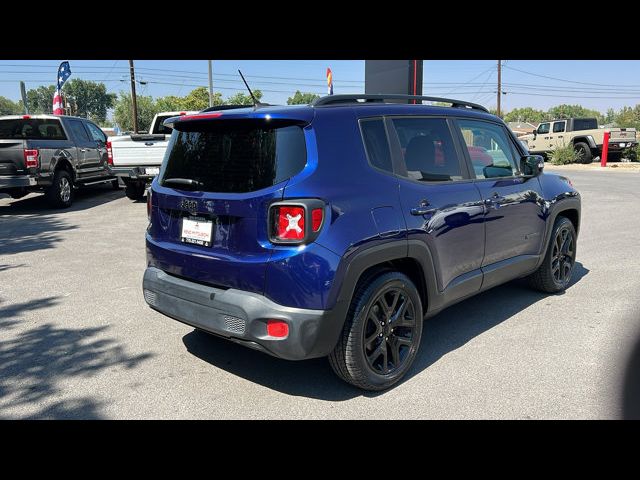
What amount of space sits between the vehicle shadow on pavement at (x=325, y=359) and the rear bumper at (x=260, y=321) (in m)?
0.52

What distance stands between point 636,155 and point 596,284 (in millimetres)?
20624

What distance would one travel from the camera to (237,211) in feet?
9.47

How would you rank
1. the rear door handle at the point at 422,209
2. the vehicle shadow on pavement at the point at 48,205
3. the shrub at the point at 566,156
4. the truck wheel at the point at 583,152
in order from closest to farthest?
the rear door handle at the point at 422,209 < the vehicle shadow on pavement at the point at 48,205 < the truck wheel at the point at 583,152 < the shrub at the point at 566,156

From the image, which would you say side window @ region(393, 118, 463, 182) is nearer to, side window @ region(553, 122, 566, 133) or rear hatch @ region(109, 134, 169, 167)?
rear hatch @ region(109, 134, 169, 167)

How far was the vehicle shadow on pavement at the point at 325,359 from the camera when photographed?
130 inches

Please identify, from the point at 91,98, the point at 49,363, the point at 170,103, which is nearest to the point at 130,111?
the point at 170,103

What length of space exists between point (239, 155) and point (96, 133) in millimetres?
11882

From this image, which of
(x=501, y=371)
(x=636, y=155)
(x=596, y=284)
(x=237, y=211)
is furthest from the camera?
(x=636, y=155)

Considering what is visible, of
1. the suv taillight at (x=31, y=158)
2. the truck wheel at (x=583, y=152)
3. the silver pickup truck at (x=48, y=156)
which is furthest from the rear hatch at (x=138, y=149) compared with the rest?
the truck wheel at (x=583, y=152)

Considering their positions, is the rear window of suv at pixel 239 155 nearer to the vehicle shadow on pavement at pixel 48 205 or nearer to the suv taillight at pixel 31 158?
the suv taillight at pixel 31 158

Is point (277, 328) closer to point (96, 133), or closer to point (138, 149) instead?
point (138, 149)
